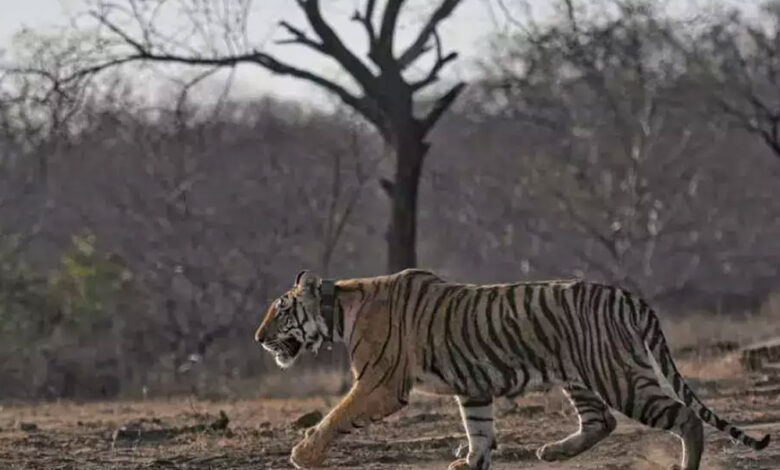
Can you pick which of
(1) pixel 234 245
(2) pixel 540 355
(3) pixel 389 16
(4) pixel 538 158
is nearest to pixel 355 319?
(2) pixel 540 355

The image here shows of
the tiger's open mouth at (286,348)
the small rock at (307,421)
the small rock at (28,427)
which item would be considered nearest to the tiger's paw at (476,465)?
the tiger's open mouth at (286,348)

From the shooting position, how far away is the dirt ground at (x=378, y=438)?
8.80m

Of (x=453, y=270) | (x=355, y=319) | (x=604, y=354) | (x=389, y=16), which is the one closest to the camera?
(x=604, y=354)

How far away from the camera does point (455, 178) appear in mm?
38844

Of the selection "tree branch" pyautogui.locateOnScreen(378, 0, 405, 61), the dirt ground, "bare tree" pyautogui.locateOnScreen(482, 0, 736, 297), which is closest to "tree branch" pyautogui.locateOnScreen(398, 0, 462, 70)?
"tree branch" pyautogui.locateOnScreen(378, 0, 405, 61)

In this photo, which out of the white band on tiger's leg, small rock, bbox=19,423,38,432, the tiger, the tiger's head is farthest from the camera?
small rock, bbox=19,423,38,432

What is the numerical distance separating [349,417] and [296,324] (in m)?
0.93

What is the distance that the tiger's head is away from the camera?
805 cm

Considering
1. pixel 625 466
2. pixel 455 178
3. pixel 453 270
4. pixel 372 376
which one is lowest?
pixel 625 466

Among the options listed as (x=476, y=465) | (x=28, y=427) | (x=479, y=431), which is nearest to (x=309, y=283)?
(x=479, y=431)

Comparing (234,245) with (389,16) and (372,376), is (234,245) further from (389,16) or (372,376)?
(372,376)

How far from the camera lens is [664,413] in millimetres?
7148

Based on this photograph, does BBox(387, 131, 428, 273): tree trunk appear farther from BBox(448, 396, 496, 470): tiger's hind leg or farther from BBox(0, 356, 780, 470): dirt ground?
BBox(448, 396, 496, 470): tiger's hind leg

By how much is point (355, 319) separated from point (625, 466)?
5.68 feet
